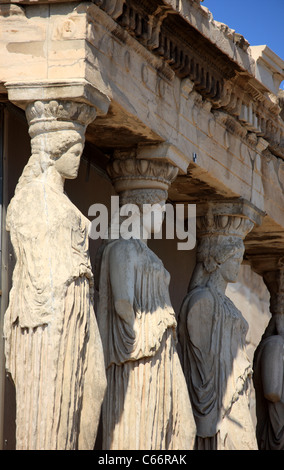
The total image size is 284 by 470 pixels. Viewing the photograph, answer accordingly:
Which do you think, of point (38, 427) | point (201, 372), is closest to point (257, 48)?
point (201, 372)

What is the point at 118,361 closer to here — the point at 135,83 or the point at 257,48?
the point at 135,83

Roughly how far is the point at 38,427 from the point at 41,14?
2446mm

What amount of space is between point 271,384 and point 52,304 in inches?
180

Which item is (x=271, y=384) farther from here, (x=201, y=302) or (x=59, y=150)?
(x=59, y=150)

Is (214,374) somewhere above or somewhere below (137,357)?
below

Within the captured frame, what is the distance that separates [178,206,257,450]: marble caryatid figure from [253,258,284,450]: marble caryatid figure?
1430mm

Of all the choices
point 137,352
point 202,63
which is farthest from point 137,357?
point 202,63

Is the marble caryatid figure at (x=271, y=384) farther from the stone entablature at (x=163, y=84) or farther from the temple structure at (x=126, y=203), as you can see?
the stone entablature at (x=163, y=84)

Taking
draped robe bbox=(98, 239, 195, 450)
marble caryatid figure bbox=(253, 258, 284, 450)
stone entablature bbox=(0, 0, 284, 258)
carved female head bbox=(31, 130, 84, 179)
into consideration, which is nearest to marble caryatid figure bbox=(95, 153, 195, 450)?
draped robe bbox=(98, 239, 195, 450)

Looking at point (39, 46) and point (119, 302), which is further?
point (119, 302)

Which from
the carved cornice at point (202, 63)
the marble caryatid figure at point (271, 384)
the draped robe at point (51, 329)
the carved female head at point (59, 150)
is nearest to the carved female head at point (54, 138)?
the carved female head at point (59, 150)

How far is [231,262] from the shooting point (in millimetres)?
11375

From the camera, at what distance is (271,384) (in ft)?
41.4

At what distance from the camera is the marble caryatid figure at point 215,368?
35.9ft
